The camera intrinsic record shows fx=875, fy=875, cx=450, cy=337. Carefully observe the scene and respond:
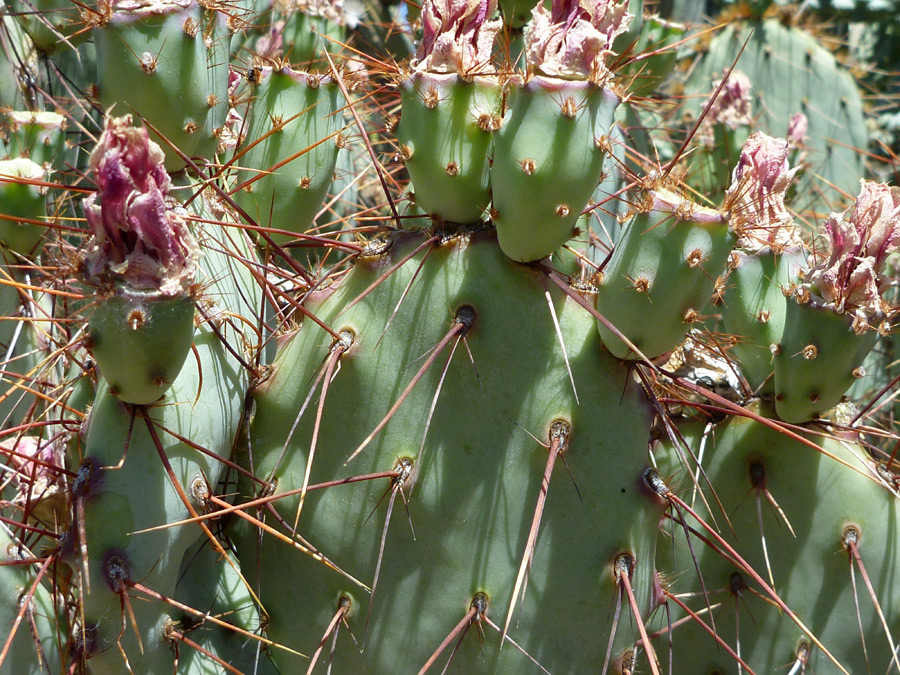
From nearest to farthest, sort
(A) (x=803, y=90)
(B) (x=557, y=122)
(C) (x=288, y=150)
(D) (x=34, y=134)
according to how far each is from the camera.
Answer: (B) (x=557, y=122), (C) (x=288, y=150), (D) (x=34, y=134), (A) (x=803, y=90)

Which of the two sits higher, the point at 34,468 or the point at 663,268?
the point at 663,268

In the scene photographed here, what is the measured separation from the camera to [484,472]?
116 centimetres

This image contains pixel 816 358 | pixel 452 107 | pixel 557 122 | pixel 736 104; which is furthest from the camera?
pixel 736 104

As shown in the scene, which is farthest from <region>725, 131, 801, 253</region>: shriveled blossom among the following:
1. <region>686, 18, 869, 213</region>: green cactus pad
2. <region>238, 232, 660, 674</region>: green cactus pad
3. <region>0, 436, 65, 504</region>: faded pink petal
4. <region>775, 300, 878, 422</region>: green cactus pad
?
<region>686, 18, 869, 213</region>: green cactus pad

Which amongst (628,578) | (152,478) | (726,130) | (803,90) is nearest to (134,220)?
(152,478)

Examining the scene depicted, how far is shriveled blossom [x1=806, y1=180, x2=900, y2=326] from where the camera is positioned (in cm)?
118

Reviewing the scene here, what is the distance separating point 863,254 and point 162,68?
98cm

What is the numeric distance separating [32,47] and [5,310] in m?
0.83

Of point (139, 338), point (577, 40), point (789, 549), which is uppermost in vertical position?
point (577, 40)

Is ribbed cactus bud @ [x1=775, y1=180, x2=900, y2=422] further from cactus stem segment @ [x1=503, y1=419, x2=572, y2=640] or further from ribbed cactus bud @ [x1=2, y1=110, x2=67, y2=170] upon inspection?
ribbed cactus bud @ [x1=2, y1=110, x2=67, y2=170]

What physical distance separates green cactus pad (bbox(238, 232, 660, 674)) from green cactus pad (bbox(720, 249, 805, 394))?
0.35 metres

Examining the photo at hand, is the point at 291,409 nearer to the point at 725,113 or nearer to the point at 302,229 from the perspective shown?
the point at 302,229

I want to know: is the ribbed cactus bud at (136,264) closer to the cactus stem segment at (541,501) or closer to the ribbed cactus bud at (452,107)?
the ribbed cactus bud at (452,107)

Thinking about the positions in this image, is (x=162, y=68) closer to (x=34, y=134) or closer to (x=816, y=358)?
(x=34, y=134)
